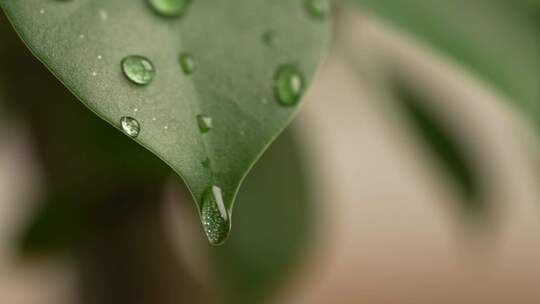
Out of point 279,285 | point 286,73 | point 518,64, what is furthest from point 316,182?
point 286,73

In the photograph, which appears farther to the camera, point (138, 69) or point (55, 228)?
point (55, 228)

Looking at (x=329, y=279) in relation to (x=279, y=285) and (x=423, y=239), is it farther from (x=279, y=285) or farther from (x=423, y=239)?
(x=279, y=285)

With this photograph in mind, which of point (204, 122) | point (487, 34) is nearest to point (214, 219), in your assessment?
point (204, 122)

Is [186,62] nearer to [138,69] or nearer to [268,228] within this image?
[138,69]

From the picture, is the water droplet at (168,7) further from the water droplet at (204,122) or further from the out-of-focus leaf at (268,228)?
the out-of-focus leaf at (268,228)

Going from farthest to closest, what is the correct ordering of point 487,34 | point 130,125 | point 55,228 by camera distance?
point 55,228
point 487,34
point 130,125

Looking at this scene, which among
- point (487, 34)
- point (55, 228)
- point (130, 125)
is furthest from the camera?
point (55, 228)

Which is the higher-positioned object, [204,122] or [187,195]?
[204,122]

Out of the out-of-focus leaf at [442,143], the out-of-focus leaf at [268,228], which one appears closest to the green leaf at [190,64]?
the out-of-focus leaf at [268,228]
